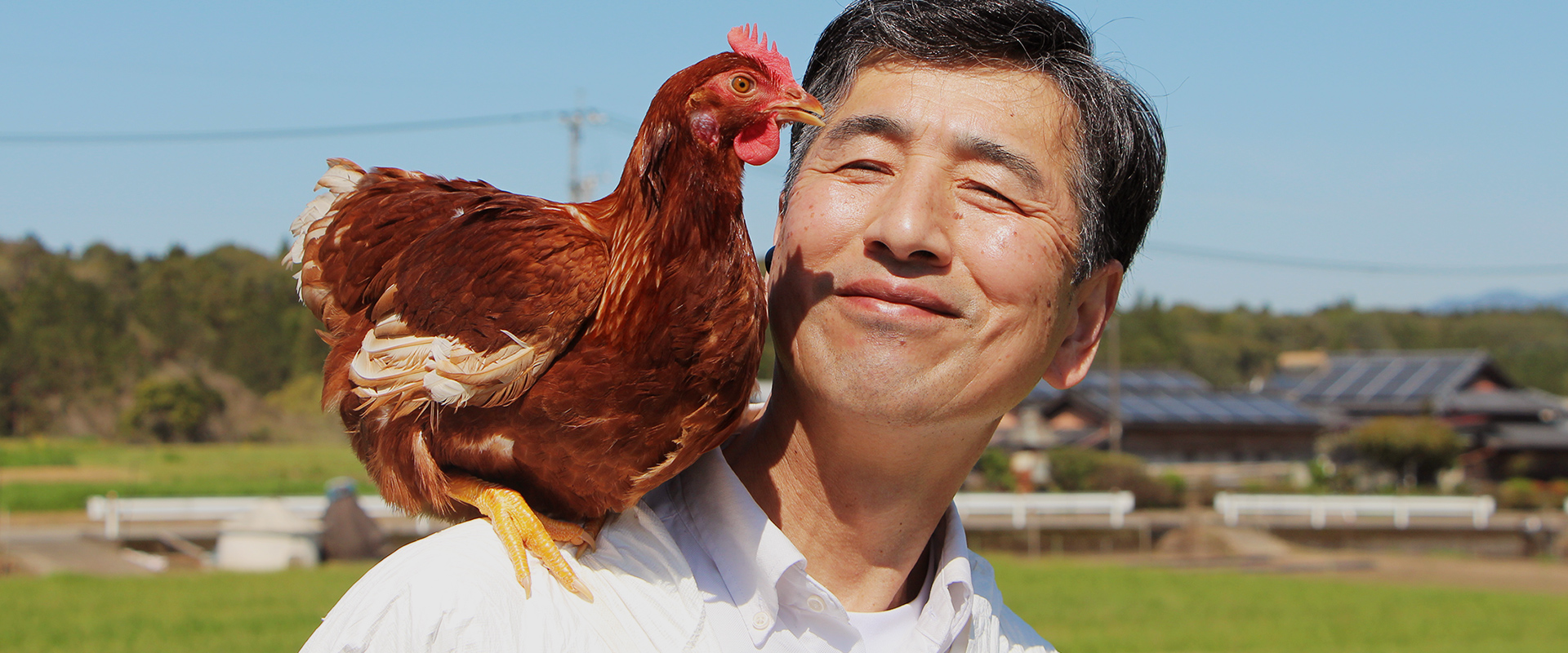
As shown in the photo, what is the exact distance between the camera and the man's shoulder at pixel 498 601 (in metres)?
1.42

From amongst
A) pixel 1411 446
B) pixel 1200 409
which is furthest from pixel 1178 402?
pixel 1411 446

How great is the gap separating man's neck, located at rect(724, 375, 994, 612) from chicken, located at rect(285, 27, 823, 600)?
0.62 feet

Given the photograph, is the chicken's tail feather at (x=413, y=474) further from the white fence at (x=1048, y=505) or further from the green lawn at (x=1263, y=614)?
the white fence at (x=1048, y=505)

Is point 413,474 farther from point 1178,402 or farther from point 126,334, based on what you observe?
point 126,334

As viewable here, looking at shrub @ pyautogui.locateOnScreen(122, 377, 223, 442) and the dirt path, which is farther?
shrub @ pyautogui.locateOnScreen(122, 377, 223, 442)

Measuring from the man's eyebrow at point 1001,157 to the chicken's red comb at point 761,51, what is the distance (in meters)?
0.34

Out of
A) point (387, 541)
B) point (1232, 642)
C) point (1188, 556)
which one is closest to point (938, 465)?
point (1232, 642)

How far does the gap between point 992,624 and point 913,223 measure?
0.82 metres

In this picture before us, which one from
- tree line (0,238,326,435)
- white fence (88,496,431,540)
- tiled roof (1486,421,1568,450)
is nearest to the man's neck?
white fence (88,496,431,540)

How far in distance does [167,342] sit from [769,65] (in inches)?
2127

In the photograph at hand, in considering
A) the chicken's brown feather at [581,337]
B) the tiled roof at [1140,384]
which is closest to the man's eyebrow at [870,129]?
the chicken's brown feather at [581,337]

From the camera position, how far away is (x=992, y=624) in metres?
2.09

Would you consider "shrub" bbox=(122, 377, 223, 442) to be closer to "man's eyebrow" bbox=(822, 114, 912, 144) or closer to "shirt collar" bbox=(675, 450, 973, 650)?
"shirt collar" bbox=(675, 450, 973, 650)

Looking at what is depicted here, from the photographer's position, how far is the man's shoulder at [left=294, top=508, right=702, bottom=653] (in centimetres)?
142
